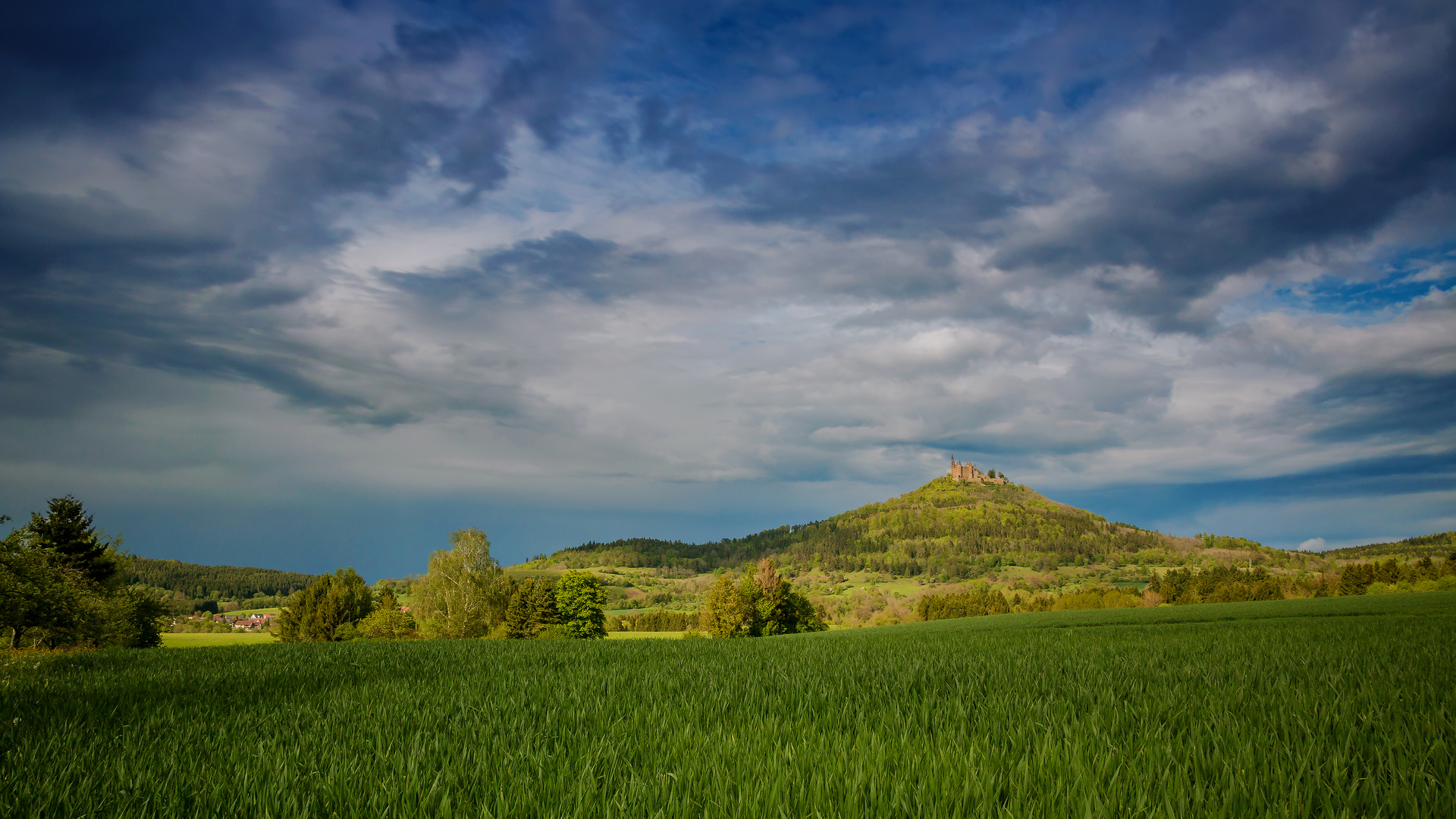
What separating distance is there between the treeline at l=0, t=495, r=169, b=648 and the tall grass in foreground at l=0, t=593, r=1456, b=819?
3291cm

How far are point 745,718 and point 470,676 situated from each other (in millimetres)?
5646

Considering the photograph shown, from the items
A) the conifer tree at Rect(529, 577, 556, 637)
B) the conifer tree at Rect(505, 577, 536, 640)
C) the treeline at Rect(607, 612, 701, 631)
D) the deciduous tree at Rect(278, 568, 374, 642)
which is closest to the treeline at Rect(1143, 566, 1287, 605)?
the conifer tree at Rect(529, 577, 556, 637)

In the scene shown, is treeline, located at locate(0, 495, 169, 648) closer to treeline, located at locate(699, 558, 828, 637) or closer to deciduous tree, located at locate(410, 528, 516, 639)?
deciduous tree, located at locate(410, 528, 516, 639)

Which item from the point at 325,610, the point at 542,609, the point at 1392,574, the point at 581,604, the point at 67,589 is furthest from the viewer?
the point at 1392,574

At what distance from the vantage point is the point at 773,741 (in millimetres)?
4574

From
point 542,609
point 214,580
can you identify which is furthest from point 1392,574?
point 214,580

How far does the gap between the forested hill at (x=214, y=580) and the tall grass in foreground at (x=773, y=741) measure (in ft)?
662

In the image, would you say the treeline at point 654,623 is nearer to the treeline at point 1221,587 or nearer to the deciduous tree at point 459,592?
the deciduous tree at point 459,592

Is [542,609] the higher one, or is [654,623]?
[542,609]

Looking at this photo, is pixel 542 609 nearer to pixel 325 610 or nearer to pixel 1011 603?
pixel 325 610

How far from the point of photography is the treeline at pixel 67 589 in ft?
99.2

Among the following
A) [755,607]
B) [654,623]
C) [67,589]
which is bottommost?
[654,623]

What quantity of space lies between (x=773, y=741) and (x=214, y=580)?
247 meters

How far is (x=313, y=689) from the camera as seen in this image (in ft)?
28.2
